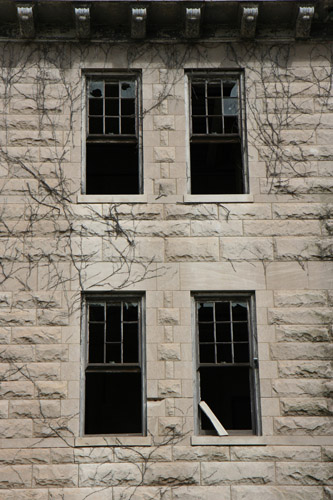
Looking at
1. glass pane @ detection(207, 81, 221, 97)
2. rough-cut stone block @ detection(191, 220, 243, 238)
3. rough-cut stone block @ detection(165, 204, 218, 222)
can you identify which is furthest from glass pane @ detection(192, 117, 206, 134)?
rough-cut stone block @ detection(191, 220, 243, 238)

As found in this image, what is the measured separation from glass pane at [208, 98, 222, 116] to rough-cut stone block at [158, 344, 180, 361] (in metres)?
4.20

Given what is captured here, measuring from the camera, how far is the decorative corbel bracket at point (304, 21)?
12.5 meters

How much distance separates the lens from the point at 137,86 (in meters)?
12.8

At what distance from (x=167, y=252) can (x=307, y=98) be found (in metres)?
3.59

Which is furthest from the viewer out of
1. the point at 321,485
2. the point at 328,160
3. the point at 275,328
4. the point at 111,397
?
the point at 111,397

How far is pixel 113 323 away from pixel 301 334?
9.33ft

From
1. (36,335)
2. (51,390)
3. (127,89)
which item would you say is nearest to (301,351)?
(51,390)

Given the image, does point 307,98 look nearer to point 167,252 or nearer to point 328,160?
point 328,160

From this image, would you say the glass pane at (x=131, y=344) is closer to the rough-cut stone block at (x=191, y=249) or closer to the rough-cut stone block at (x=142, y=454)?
the rough-cut stone block at (x=191, y=249)

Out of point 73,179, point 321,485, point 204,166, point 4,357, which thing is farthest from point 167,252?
point 204,166

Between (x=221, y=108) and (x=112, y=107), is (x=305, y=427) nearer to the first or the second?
(x=221, y=108)

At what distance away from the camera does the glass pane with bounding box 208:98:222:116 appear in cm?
1285

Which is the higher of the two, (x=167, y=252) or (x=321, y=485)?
(x=167, y=252)

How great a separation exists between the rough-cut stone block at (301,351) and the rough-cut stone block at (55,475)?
11.1 ft
